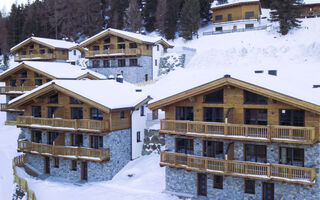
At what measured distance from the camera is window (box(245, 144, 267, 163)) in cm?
2316

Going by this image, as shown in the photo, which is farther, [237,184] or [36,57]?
[36,57]

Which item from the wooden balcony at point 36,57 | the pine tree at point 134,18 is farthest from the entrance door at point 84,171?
the pine tree at point 134,18

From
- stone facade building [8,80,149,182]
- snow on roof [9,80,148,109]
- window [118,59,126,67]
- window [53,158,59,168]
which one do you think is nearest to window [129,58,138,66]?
window [118,59,126,67]

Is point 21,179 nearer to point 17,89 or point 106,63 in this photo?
point 17,89

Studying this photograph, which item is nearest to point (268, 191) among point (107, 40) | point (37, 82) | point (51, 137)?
point (51, 137)

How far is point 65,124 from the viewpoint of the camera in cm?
3019

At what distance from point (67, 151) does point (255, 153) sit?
53.5 feet

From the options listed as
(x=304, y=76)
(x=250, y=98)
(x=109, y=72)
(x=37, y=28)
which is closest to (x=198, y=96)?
(x=250, y=98)

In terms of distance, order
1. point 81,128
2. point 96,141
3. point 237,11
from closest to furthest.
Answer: point 81,128 → point 96,141 → point 237,11

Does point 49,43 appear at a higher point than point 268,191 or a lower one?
higher

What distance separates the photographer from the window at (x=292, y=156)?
21.8 metres

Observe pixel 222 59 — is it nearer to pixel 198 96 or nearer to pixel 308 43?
pixel 308 43

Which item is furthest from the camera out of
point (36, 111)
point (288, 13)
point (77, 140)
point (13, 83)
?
point (288, 13)

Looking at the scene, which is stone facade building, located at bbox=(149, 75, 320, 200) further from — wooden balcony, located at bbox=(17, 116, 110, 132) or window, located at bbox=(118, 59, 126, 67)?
window, located at bbox=(118, 59, 126, 67)
